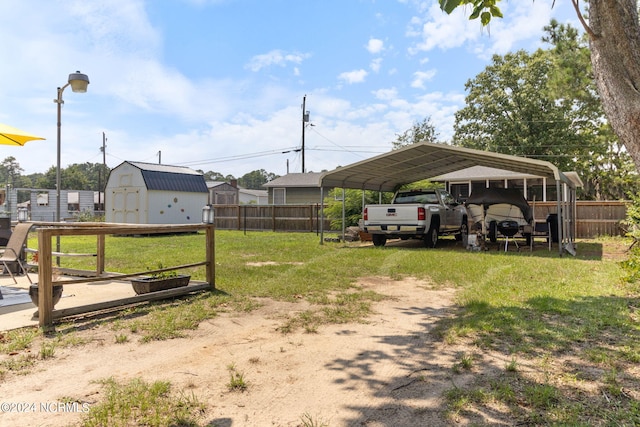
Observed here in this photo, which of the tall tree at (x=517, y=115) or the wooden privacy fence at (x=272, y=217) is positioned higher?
the tall tree at (x=517, y=115)

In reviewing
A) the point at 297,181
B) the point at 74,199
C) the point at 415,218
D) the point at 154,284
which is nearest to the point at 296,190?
the point at 297,181

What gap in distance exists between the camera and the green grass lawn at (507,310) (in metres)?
2.67

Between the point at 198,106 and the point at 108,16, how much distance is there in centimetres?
1047

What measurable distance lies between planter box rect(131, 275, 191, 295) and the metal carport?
778 cm

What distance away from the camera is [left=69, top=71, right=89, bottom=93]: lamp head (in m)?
8.46

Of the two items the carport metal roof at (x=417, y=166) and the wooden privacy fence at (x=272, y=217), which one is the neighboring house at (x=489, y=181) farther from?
the wooden privacy fence at (x=272, y=217)

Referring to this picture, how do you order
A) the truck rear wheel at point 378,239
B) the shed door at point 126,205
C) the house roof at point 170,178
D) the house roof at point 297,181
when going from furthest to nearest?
1. the house roof at point 297,181
2. the house roof at point 170,178
3. the shed door at point 126,205
4. the truck rear wheel at point 378,239

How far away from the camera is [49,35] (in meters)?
9.02

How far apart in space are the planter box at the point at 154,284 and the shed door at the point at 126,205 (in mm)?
15913

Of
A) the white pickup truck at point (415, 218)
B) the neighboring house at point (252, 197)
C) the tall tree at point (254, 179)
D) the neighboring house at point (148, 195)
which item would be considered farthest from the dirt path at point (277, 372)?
the tall tree at point (254, 179)

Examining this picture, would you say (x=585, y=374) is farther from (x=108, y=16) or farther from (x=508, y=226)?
(x=108, y=16)

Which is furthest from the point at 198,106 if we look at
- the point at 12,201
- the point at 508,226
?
the point at 12,201

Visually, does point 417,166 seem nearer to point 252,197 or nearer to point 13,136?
point 13,136

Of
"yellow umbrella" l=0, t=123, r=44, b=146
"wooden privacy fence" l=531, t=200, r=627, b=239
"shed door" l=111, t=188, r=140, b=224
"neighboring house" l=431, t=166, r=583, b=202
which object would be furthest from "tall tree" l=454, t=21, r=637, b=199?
"yellow umbrella" l=0, t=123, r=44, b=146
